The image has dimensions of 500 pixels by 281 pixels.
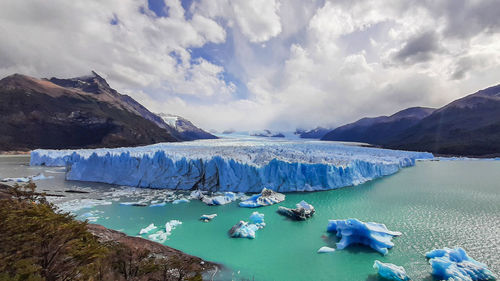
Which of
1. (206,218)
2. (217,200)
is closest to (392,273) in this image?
(206,218)

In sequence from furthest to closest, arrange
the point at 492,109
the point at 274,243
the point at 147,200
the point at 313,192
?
the point at 492,109 < the point at 313,192 < the point at 147,200 < the point at 274,243

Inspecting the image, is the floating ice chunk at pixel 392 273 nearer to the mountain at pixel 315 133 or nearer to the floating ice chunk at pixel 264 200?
the floating ice chunk at pixel 264 200

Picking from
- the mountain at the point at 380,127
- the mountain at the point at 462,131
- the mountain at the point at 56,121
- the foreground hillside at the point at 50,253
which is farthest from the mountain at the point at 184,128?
the foreground hillside at the point at 50,253

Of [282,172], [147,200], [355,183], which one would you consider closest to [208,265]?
[147,200]

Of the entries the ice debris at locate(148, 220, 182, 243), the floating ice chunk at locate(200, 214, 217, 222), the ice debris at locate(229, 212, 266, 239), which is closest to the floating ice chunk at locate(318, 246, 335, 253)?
the ice debris at locate(229, 212, 266, 239)

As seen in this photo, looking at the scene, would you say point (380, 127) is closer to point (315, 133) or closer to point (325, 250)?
point (315, 133)

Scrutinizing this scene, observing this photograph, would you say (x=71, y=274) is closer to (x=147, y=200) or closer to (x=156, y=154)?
(x=147, y=200)
